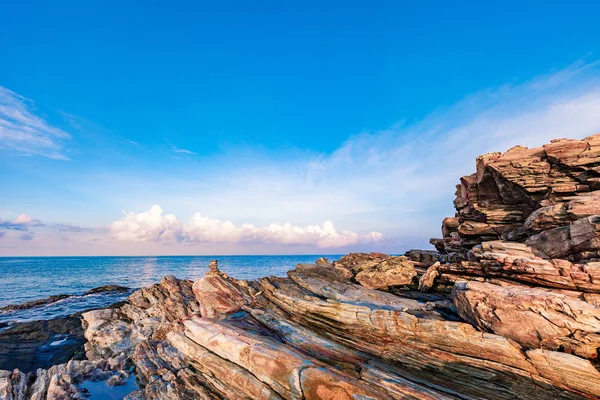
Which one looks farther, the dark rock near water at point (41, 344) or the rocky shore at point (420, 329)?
the dark rock near water at point (41, 344)

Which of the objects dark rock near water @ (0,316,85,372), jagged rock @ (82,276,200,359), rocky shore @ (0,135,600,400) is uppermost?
rocky shore @ (0,135,600,400)

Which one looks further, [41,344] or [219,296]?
[41,344]

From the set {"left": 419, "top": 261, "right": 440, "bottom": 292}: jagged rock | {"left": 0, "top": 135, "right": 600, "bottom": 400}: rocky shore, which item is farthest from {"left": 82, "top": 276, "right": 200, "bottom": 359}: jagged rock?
{"left": 419, "top": 261, "right": 440, "bottom": 292}: jagged rock

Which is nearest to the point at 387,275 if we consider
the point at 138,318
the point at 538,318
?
the point at 538,318

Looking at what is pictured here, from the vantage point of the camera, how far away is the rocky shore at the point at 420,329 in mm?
12688

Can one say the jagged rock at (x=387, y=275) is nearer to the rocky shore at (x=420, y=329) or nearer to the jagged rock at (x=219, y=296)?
the rocky shore at (x=420, y=329)

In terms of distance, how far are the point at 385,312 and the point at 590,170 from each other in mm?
23770

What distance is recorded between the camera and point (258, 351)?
47.3ft

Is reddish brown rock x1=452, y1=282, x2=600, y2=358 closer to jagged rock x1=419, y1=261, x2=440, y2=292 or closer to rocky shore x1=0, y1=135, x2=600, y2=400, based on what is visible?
rocky shore x1=0, y1=135, x2=600, y2=400

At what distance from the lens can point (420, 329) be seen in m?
15.5

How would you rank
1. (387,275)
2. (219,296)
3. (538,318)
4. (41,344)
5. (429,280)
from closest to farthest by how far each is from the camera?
1. (538,318)
2. (429,280)
3. (219,296)
4. (41,344)
5. (387,275)

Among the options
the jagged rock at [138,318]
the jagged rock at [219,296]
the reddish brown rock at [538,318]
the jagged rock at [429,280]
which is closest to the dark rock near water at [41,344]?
the jagged rock at [138,318]

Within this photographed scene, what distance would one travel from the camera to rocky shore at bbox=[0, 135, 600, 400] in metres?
12.7

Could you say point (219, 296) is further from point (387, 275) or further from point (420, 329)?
point (420, 329)
